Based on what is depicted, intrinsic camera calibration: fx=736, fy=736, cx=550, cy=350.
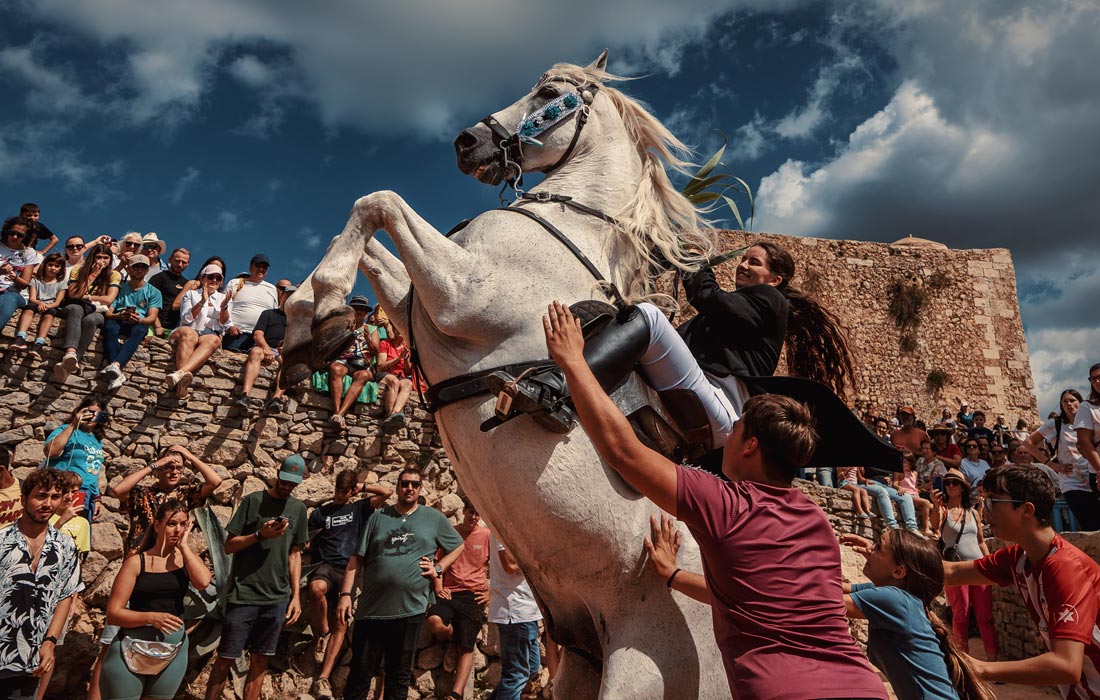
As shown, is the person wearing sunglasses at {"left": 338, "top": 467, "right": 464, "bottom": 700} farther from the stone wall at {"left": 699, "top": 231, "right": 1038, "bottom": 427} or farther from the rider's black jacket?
the stone wall at {"left": 699, "top": 231, "right": 1038, "bottom": 427}

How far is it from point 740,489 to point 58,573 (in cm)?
485

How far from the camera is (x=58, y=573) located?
4.96 meters

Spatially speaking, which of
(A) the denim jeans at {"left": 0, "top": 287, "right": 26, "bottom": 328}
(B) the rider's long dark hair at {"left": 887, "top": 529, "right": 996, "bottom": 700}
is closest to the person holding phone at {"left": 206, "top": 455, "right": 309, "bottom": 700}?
(A) the denim jeans at {"left": 0, "top": 287, "right": 26, "bottom": 328}

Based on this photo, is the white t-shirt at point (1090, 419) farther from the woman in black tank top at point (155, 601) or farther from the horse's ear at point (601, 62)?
the woman in black tank top at point (155, 601)

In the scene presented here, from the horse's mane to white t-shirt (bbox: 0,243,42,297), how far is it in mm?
8222

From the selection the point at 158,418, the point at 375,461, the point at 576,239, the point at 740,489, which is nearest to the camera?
the point at 740,489

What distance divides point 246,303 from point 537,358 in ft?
28.4

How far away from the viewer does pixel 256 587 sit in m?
6.74

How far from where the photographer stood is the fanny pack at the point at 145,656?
18.0 feet

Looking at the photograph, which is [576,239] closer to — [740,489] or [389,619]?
[740,489]

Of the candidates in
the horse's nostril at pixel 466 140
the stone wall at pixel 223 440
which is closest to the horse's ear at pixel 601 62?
the horse's nostril at pixel 466 140

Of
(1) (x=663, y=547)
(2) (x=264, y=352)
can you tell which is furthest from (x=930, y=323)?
(1) (x=663, y=547)

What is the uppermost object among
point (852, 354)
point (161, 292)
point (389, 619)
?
point (161, 292)

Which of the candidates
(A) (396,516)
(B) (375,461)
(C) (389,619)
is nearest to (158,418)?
(B) (375,461)
